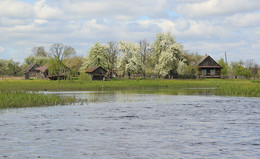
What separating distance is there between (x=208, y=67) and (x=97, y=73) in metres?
41.0

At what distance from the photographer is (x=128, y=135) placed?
63.3ft

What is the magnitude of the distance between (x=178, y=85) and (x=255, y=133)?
203 feet

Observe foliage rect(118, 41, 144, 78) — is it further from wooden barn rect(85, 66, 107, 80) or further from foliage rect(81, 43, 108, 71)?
wooden barn rect(85, 66, 107, 80)

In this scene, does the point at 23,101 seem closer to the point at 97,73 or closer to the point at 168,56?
the point at 97,73

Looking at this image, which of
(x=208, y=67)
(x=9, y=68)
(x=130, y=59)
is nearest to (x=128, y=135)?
(x=130, y=59)

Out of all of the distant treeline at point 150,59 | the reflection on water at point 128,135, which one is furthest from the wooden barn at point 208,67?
the reflection on water at point 128,135

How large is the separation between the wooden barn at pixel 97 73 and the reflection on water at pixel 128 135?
8611 centimetres

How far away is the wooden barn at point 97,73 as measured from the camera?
4520 inches

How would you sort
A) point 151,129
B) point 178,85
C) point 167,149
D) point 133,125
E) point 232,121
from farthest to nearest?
A: point 178,85 < point 232,121 < point 133,125 < point 151,129 < point 167,149

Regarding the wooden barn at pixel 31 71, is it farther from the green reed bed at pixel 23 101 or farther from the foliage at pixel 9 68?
the green reed bed at pixel 23 101

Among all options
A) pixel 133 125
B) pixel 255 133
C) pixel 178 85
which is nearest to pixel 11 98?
pixel 133 125

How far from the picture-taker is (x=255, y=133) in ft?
65.0

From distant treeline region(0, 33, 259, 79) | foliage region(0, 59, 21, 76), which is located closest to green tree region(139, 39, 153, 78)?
distant treeline region(0, 33, 259, 79)

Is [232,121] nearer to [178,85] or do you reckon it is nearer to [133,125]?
[133,125]
